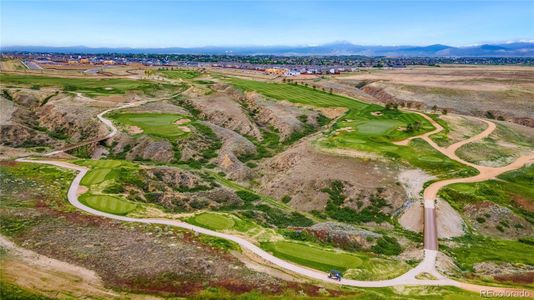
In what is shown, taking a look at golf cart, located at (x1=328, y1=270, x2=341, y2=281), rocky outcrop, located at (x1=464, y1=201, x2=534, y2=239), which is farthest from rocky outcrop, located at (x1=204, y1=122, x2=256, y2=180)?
golf cart, located at (x1=328, y1=270, x2=341, y2=281)

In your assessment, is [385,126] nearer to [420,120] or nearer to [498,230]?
[420,120]

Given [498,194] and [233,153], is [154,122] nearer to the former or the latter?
[233,153]

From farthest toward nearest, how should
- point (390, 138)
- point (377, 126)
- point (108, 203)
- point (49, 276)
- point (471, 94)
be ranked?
point (471, 94) < point (377, 126) < point (390, 138) < point (108, 203) < point (49, 276)

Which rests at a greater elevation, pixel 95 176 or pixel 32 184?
pixel 32 184

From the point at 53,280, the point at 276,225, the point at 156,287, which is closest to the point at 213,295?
the point at 156,287

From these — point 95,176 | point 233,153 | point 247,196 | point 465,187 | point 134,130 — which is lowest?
point 247,196

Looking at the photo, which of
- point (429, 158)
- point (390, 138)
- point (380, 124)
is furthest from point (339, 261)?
point (380, 124)
